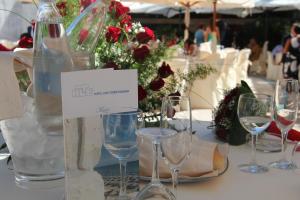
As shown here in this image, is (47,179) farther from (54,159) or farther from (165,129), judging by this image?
(165,129)

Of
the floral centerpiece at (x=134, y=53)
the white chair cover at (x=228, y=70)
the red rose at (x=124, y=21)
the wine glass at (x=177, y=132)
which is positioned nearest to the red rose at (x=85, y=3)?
the floral centerpiece at (x=134, y=53)

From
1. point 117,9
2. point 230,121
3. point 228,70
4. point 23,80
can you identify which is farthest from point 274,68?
point 23,80

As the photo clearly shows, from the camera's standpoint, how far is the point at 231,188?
0.89 metres

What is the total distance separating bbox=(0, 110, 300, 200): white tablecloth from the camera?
84 cm

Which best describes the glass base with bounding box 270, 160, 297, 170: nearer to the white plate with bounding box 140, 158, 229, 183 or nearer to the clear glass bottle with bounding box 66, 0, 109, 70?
the white plate with bounding box 140, 158, 229, 183

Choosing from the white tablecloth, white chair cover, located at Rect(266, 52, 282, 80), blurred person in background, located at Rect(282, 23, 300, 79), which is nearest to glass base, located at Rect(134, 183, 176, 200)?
the white tablecloth

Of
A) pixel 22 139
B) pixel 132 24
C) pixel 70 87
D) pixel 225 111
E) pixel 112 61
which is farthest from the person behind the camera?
pixel 225 111

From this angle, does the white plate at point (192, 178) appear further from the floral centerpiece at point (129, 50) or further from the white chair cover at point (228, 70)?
the white chair cover at point (228, 70)

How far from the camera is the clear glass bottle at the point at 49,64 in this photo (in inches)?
31.0

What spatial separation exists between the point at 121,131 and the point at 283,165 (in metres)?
0.52

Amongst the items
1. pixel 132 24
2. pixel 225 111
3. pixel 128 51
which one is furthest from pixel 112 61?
pixel 225 111

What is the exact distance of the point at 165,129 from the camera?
0.73 m

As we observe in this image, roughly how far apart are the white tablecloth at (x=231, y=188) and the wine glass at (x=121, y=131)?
18 cm

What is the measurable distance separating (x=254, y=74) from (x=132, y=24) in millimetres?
9286
